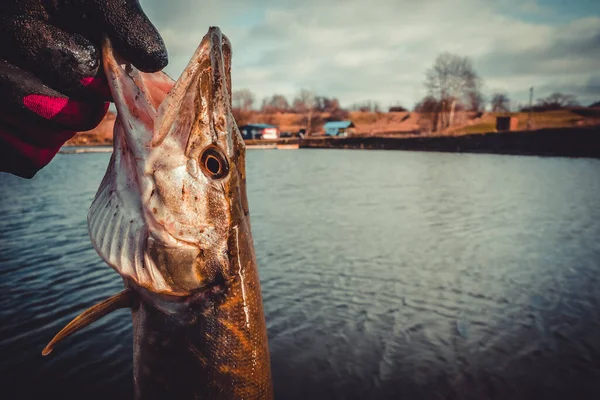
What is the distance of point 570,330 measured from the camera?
5.19 m

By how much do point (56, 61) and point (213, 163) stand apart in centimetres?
75

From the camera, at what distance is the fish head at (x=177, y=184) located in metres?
1.85

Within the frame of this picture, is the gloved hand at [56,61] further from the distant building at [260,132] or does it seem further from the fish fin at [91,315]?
the distant building at [260,132]

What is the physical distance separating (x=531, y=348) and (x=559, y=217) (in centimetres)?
889

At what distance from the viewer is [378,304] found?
235 inches

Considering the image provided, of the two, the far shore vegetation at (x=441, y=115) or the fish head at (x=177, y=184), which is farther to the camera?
the far shore vegetation at (x=441, y=115)

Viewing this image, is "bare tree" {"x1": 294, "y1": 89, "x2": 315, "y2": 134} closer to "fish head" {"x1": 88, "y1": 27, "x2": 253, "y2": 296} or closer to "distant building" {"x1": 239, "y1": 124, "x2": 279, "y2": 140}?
"distant building" {"x1": 239, "y1": 124, "x2": 279, "y2": 140}

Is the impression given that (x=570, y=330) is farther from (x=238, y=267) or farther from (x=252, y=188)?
(x=252, y=188)

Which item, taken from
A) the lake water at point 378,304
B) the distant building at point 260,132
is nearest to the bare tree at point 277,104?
the distant building at point 260,132

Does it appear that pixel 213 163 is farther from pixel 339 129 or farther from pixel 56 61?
pixel 339 129

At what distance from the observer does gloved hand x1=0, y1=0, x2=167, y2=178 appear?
1.54 metres

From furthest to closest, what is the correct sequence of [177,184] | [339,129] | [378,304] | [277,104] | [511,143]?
[277,104]
[339,129]
[511,143]
[378,304]
[177,184]

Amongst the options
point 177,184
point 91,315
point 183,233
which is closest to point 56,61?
point 177,184

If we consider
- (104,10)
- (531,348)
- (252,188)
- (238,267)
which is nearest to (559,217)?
(531,348)
